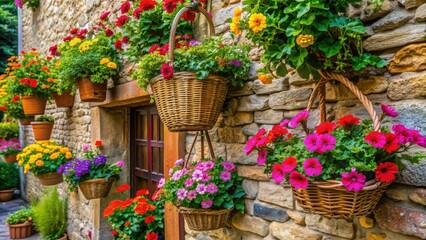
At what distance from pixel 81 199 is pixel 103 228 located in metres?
0.79

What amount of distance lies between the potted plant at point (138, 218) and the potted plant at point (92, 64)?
1176 millimetres

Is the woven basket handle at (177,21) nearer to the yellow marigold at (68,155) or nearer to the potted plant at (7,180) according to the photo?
the yellow marigold at (68,155)

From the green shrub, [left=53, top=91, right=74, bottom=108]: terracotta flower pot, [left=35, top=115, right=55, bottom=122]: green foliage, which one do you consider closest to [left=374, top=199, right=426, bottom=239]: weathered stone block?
[left=53, top=91, right=74, bottom=108]: terracotta flower pot

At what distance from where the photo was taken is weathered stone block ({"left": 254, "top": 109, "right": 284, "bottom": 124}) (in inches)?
75.5

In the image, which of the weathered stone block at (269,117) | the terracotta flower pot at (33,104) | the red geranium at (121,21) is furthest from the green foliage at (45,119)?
the weathered stone block at (269,117)

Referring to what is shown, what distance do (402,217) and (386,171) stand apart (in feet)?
0.81

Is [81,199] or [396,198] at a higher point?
[396,198]

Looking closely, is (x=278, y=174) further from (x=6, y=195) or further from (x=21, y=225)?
(x=6, y=195)

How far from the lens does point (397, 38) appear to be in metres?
1.40

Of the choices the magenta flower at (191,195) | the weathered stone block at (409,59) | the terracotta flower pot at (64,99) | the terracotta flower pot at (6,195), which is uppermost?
the terracotta flower pot at (64,99)

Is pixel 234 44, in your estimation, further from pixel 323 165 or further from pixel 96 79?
pixel 96 79

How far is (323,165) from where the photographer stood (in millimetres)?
1310

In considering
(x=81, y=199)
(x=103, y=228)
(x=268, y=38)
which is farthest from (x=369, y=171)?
(x=81, y=199)

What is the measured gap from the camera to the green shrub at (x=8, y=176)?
924 centimetres
